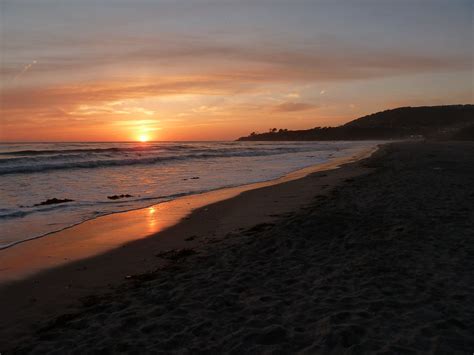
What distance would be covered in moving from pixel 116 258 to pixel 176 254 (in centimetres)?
104

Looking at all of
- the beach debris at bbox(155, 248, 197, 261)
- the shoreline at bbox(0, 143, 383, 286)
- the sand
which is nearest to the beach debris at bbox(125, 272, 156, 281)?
the sand

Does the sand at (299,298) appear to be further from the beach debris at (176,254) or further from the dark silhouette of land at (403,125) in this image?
the dark silhouette of land at (403,125)

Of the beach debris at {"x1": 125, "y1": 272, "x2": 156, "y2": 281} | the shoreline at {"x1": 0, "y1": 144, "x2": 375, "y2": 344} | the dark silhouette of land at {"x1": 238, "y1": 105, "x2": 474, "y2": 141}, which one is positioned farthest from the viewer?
the dark silhouette of land at {"x1": 238, "y1": 105, "x2": 474, "y2": 141}

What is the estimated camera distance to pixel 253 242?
794 centimetres

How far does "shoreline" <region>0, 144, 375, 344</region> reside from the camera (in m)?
5.32

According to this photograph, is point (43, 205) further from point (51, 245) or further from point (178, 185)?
point (178, 185)

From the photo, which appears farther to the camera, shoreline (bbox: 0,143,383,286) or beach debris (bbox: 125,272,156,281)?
shoreline (bbox: 0,143,383,286)

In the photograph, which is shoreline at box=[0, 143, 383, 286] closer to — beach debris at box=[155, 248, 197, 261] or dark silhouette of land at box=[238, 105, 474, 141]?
beach debris at box=[155, 248, 197, 261]

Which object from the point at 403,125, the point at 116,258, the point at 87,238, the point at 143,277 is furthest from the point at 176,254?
the point at 403,125

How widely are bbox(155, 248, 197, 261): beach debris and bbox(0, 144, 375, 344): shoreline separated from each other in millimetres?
137

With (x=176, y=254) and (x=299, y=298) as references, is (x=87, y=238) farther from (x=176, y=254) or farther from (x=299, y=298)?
(x=299, y=298)

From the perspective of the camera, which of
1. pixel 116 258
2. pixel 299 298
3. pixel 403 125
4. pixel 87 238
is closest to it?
pixel 299 298

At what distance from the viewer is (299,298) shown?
5035 mm

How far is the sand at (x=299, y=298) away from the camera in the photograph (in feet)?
13.4
